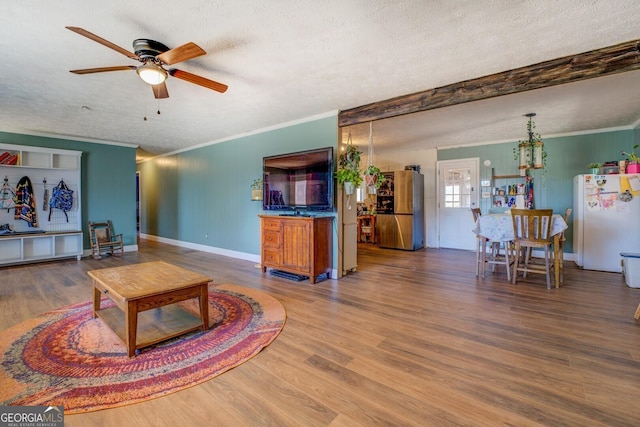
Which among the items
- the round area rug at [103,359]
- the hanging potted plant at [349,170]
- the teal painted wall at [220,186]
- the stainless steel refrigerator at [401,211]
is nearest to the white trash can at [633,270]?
the stainless steel refrigerator at [401,211]

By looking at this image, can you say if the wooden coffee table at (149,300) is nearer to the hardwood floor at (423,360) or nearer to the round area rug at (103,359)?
the round area rug at (103,359)

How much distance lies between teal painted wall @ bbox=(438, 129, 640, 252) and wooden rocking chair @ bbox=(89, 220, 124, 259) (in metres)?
8.13

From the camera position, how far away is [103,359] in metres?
2.01

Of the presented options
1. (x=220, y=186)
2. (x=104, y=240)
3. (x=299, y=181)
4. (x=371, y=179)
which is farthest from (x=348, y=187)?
(x=104, y=240)

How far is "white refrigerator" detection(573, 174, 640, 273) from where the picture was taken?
13.7ft

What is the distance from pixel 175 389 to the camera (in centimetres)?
170

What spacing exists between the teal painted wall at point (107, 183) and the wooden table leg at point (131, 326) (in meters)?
5.27

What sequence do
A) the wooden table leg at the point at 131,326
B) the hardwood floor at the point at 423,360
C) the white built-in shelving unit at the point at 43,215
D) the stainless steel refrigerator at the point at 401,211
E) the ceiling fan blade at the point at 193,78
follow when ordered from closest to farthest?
the hardwood floor at the point at 423,360 < the wooden table leg at the point at 131,326 < the ceiling fan blade at the point at 193,78 < the white built-in shelving unit at the point at 43,215 < the stainless steel refrigerator at the point at 401,211

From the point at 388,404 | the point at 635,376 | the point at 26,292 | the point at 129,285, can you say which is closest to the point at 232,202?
the point at 26,292

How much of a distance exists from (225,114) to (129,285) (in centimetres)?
299

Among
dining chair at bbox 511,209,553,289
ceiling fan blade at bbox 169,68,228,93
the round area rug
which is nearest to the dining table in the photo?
dining chair at bbox 511,209,553,289

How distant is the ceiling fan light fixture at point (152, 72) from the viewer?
7.58ft

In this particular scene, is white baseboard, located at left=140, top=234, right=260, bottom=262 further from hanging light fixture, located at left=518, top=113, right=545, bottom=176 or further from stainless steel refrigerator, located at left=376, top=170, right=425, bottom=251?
hanging light fixture, located at left=518, top=113, right=545, bottom=176

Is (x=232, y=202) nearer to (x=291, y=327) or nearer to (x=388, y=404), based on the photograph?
(x=291, y=327)
